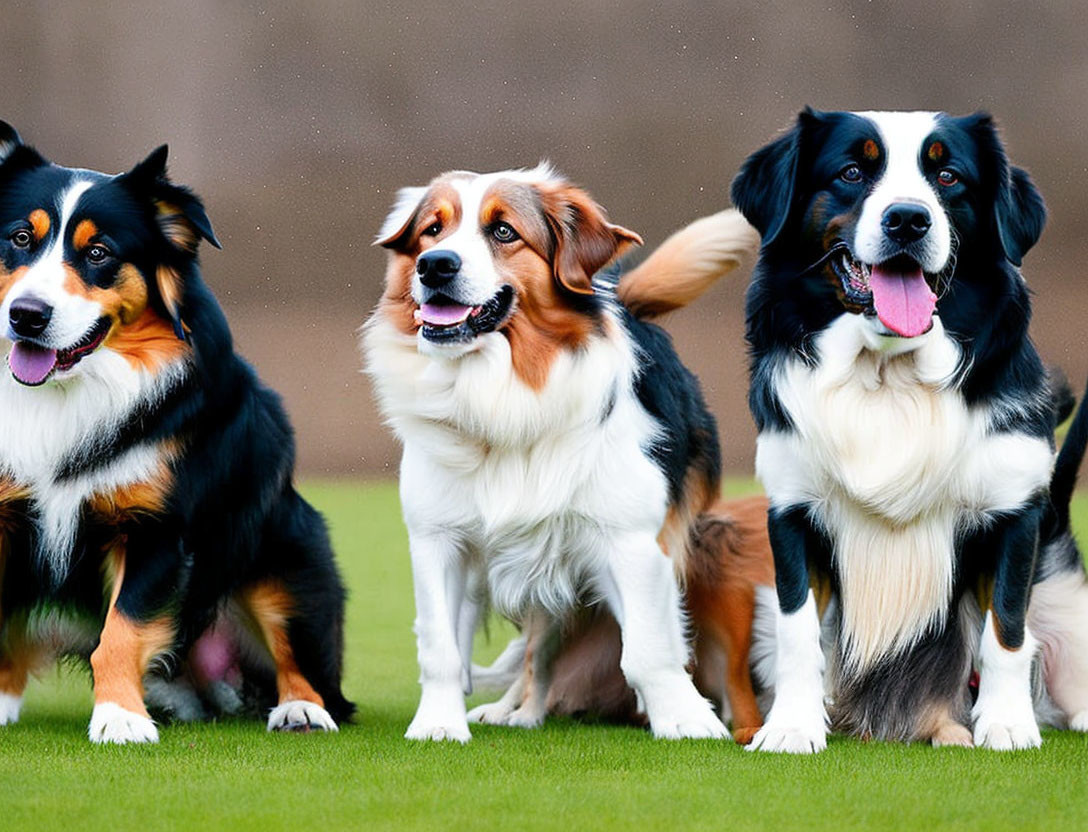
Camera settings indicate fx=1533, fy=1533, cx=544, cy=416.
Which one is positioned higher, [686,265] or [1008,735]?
[686,265]

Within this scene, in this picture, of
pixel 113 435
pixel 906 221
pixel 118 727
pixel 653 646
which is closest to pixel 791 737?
pixel 653 646

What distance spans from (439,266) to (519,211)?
306 mm

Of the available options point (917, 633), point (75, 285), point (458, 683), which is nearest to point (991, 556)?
point (917, 633)

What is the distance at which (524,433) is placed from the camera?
4.03m

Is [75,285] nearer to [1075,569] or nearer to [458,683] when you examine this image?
[458,683]

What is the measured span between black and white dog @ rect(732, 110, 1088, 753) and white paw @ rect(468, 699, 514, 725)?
101 centimetres

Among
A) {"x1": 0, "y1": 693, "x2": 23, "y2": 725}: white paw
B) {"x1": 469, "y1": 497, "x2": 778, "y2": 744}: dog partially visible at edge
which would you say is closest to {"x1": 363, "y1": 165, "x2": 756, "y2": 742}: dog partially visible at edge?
{"x1": 469, "y1": 497, "x2": 778, "y2": 744}: dog partially visible at edge

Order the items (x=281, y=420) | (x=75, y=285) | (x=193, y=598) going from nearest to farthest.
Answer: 1. (x=75, y=285)
2. (x=193, y=598)
3. (x=281, y=420)

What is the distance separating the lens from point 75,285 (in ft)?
12.6

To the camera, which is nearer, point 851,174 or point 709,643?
point 851,174

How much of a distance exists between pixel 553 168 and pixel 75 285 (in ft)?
4.32

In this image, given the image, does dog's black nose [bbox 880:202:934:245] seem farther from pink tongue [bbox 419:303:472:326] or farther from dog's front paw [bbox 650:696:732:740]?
dog's front paw [bbox 650:696:732:740]

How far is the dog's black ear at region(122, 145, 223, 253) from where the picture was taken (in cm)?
404

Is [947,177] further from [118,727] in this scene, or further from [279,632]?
[118,727]
